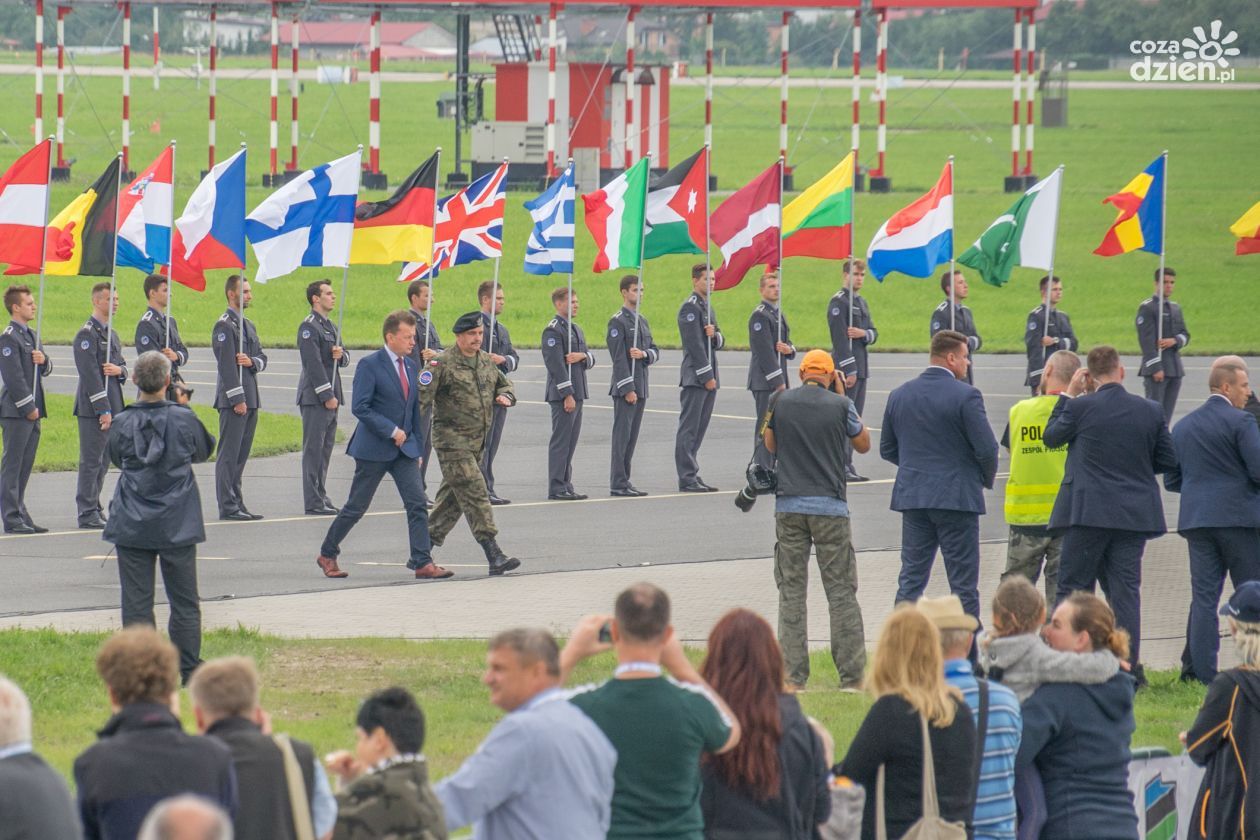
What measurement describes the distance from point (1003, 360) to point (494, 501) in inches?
641

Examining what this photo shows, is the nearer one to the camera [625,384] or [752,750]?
[752,750]

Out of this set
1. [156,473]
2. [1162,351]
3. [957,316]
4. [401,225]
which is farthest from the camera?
[1162,351]

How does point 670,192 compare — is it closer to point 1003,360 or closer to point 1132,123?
point 1003,360

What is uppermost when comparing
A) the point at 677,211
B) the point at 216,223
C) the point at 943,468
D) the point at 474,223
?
the point at 677,211

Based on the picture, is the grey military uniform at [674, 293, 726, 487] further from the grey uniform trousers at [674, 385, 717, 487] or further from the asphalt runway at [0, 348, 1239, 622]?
the asphalt runway at [0, 348, 1239, 622]

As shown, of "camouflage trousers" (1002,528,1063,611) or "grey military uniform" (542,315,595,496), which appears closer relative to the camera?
"camouflage trousers" (1002,528,1063,611)

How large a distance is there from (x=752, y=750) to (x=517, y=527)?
10740 mm

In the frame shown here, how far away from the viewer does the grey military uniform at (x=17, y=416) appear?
52.8ft

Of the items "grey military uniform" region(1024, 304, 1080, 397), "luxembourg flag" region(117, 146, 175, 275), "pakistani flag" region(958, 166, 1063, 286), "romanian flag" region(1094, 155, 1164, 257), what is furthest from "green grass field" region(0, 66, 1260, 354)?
"luxembourg flag" region(117, 146, 175, 275)

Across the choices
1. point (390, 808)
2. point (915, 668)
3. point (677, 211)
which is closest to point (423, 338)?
point (677, 211)

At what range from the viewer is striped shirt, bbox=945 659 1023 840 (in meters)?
6.45

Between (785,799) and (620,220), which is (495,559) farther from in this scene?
(785,799)

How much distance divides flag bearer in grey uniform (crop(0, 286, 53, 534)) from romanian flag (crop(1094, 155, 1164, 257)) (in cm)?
980

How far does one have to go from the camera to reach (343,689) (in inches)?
400
